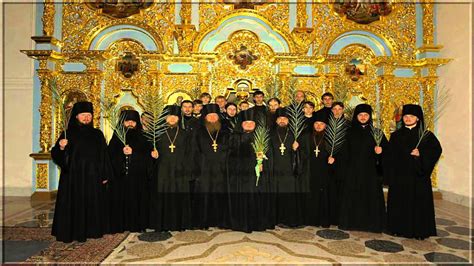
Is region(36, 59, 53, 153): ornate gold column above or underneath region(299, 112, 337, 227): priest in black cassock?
above

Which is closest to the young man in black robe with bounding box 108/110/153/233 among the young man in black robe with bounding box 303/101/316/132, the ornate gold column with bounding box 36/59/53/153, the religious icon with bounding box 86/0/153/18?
the young man in black robe with bounding box 303/101/316/132

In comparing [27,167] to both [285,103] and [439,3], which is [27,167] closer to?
[285,103]

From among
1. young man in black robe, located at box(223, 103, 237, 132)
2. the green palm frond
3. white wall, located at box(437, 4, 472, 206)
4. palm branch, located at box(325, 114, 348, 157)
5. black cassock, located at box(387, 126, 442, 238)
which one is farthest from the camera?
white wall, located at box(437, 4, 472, 206)

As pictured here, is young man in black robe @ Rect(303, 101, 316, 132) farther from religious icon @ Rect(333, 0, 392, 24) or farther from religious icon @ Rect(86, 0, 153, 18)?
religious icon @ Rect(86, 0, 153, 18)

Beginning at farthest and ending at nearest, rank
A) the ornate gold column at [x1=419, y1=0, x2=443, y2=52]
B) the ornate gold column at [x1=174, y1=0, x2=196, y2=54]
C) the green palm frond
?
the ornate gold column at [x1=419, y1=0, x2=443, y2=52] → the ornate gold column at [x1=174, y1=0, x2=196, y2=54] → the green palm frond

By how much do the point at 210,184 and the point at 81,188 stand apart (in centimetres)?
191

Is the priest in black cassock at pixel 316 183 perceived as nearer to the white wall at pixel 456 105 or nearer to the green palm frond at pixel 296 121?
the green palm frond at pixel 296 121

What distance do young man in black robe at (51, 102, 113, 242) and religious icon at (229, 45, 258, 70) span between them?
16.1 feet

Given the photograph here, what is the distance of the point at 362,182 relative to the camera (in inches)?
199

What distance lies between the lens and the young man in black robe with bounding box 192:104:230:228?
Answer: 5.03 meters

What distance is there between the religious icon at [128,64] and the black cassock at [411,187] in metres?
6.86

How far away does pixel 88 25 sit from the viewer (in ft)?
28.0

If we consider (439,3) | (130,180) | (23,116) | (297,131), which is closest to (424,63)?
(439,3)

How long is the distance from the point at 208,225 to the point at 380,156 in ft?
10.1
